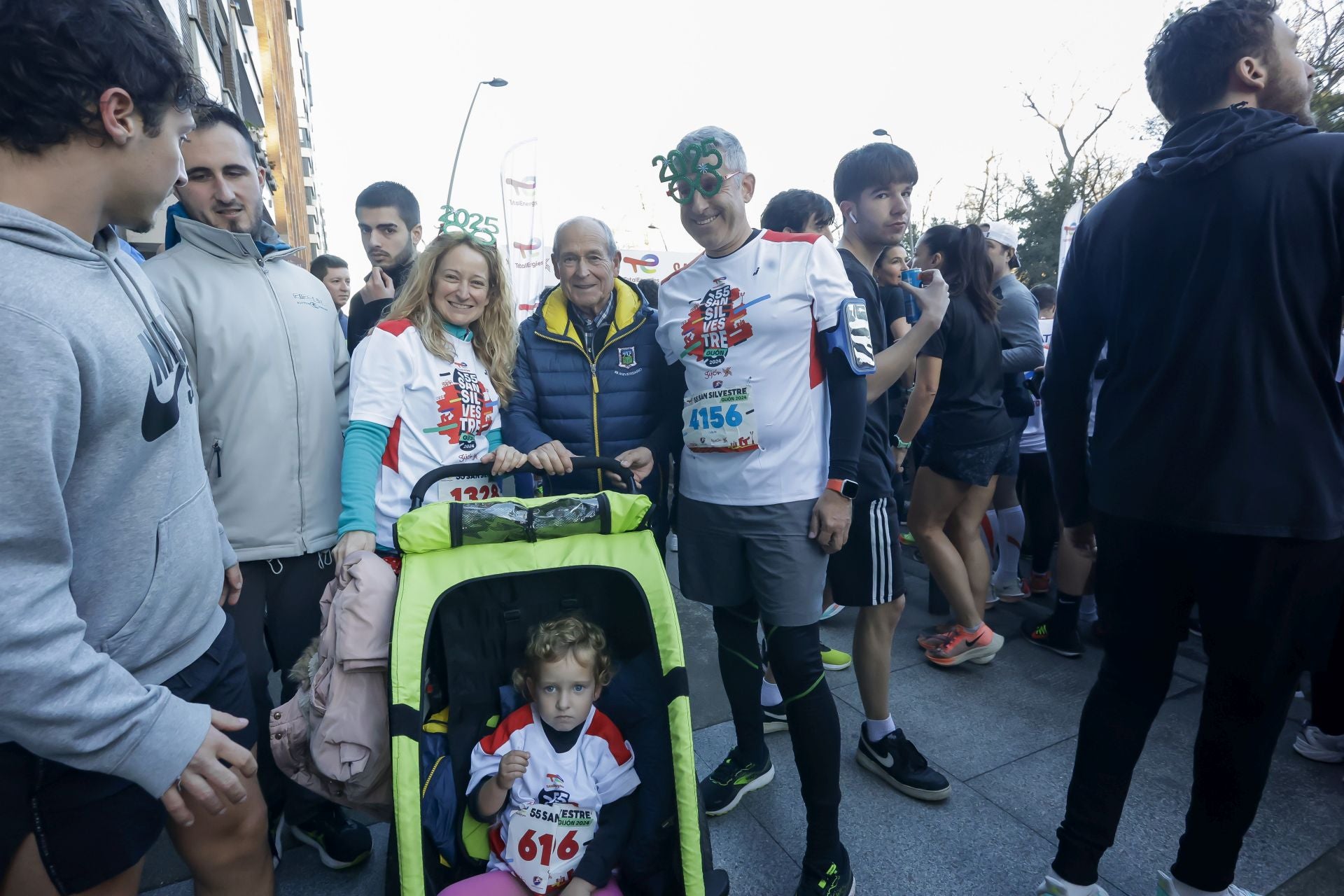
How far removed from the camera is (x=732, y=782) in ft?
7.96

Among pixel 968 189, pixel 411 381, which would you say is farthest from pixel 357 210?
pixel 968 189

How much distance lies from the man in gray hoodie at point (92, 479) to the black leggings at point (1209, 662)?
1.87 meters

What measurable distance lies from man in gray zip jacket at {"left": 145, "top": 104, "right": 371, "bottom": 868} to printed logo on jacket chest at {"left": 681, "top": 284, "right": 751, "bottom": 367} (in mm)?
1157

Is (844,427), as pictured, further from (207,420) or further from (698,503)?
(207,420)

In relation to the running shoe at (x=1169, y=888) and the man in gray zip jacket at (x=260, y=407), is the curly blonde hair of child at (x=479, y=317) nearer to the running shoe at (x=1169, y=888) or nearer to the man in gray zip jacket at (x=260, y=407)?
the man in gray zip jacket at (x=260, y=407)

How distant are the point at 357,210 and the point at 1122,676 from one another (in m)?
3.31

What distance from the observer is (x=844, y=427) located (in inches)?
80.8

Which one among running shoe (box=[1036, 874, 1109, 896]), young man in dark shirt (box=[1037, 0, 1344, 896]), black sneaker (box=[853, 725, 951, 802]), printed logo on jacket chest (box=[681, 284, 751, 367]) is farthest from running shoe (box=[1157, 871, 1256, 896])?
printed logo on jacket chest (box=[681, 284, 751, 367])

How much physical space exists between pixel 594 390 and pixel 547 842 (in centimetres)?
142

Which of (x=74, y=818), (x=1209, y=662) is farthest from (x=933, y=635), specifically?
(x=74, y=818)

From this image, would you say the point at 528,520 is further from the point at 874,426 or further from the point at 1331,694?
the point at 1331,694

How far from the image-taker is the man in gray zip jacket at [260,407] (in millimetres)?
2004

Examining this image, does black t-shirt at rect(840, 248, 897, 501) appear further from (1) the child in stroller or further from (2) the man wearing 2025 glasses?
(1) the child in stroller

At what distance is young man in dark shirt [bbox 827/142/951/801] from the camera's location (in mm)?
2377
